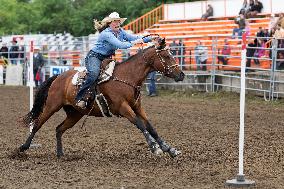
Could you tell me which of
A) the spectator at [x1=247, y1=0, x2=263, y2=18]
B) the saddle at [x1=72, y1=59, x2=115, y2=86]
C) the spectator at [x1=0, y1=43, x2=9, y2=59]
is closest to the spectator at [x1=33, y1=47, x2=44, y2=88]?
the spectator at [x1=0, y1=43, x2=9, y2=59]

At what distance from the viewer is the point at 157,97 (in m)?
25.2

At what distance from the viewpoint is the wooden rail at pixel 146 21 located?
125ft

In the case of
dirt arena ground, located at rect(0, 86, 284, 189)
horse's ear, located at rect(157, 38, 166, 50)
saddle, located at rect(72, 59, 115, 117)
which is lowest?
dirt arena ground, located at rect(0, 86, 284, 189)

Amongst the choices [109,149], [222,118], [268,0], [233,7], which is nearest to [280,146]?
[109,149]

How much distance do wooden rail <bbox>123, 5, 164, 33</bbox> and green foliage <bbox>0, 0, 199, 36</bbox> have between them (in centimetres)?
1009

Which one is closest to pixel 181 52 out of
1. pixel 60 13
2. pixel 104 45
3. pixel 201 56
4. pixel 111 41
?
pixel 201 56

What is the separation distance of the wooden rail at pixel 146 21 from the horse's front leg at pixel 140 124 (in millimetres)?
26892

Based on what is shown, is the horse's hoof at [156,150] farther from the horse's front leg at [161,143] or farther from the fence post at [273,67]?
the fence post at [273,67]

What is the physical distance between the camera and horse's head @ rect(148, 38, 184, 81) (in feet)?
37.7

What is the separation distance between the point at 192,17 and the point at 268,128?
868 inches

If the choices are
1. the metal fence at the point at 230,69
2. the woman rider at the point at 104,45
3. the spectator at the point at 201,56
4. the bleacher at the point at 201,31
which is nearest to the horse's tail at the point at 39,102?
the woman rider at the point at 104,45

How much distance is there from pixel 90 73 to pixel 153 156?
165cm

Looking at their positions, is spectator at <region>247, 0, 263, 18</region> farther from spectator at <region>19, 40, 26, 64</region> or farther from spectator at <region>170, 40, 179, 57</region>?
spectator at <region>19, 40, 26, 64</region>

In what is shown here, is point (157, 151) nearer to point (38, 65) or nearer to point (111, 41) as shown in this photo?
point (111, 41)
